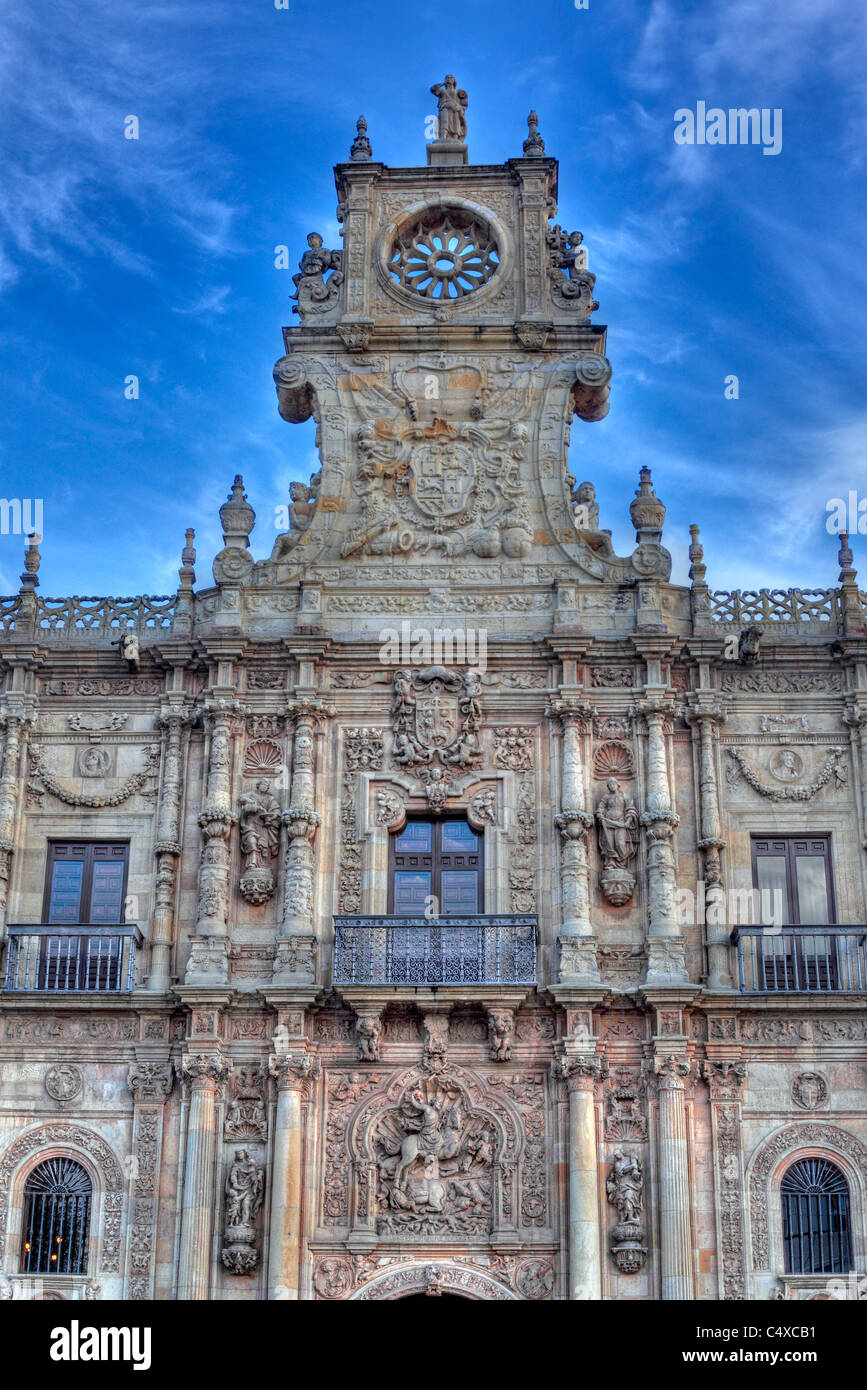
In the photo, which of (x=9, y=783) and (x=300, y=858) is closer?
(x=300, y=858)

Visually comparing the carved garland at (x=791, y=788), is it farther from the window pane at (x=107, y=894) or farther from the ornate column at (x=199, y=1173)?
the window pane at (x=107, y=894)

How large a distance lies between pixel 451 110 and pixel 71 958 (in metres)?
13.6

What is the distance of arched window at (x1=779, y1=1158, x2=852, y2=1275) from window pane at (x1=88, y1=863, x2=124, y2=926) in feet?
29.2

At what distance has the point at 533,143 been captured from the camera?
2788cm

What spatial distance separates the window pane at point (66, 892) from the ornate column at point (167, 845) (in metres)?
1.09

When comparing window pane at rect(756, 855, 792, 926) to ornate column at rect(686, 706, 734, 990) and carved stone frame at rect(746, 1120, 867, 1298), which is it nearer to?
ornate column at rect(686, 706, 734, 990)

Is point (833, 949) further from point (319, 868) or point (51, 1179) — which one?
point (51, 1179)

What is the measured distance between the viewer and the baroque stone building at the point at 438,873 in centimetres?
2278

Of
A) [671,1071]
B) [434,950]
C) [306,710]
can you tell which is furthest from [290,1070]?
[306,710]

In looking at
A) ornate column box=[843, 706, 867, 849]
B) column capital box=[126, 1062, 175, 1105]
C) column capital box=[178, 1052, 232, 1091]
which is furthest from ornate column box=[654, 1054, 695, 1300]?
column capital box=[126, 1062, 175, 1105]

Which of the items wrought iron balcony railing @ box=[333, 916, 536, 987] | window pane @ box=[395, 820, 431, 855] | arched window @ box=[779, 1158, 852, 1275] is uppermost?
window pane @ box=[395, 820, 431, 855]

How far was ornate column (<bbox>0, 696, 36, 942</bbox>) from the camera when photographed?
80.2 ft

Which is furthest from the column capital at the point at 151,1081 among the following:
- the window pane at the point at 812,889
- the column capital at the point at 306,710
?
the window pane at the point at 812,889

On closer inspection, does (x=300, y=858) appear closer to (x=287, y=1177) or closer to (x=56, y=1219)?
(x=287, y=1177)
